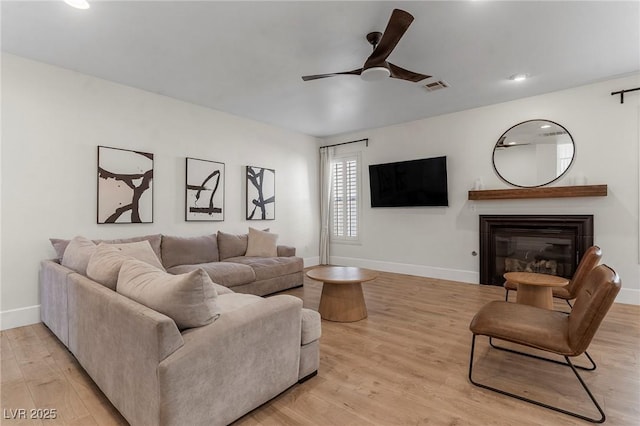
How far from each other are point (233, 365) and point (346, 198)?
521 centimetres

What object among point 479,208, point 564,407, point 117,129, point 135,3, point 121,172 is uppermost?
point 135,3

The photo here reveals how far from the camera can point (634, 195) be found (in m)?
3.78

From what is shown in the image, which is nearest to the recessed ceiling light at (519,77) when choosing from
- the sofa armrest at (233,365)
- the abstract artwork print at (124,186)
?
the sofa armrest at (233,365)

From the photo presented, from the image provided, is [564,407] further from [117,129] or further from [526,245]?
[117,129]

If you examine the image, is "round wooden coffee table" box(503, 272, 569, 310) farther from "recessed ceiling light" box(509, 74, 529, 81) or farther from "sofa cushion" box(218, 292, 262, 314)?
"sofa cushion" box(218, 292, 262, 314)

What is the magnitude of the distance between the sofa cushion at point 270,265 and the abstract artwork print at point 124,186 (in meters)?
1.32

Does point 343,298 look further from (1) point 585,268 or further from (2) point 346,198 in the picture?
(2) point 346,198

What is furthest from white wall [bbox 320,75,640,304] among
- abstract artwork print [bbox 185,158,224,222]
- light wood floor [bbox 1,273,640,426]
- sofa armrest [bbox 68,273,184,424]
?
sofa armrest [bbox 68,273,184,424]

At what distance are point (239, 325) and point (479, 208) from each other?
4491mm

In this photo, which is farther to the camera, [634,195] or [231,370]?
[634,195]

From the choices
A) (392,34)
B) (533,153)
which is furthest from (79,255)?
(533,153)

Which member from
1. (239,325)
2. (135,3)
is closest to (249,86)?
(135,3)

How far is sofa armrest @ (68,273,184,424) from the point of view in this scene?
1359 mm

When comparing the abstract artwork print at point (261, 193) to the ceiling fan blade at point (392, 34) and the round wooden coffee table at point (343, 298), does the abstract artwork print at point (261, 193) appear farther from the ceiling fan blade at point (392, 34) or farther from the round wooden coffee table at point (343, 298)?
the ceiling fan blade at point (392, 34)
